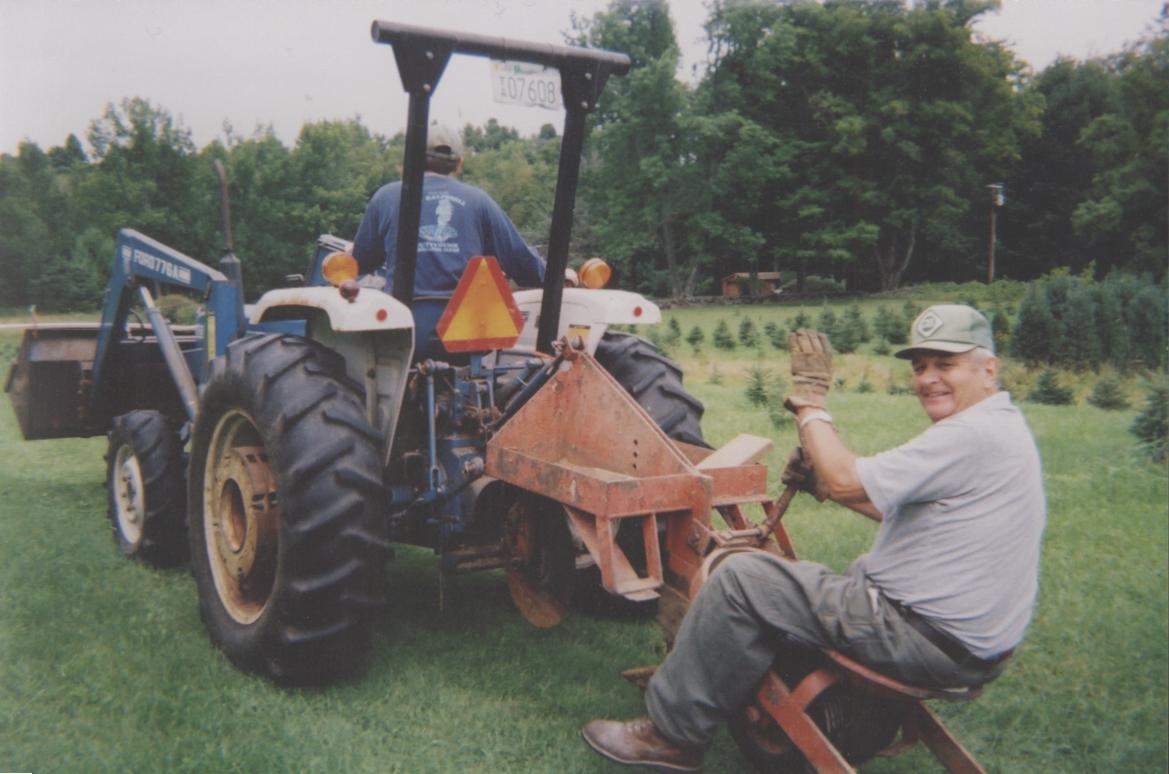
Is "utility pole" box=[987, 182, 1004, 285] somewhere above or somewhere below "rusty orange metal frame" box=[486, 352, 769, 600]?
above

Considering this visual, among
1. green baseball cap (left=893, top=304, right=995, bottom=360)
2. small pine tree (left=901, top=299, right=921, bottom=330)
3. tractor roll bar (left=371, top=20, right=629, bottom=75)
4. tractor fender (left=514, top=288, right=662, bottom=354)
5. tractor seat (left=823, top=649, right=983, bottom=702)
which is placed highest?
tractor roll bar (left=371, top=20, right=629, bottom=75)

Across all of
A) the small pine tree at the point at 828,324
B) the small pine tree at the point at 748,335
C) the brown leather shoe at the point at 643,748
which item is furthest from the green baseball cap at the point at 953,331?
the small pine tree at the point at 748,335

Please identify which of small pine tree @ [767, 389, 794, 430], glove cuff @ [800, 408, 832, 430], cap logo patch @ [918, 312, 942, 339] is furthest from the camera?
small pine tree @ [767, 389, 794, 430]

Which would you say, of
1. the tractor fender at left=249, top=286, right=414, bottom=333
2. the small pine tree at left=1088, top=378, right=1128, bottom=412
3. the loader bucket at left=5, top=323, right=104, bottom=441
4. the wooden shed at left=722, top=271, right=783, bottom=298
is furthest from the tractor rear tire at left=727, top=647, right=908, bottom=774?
the wooden shed at left=722, top=271, right=783, bottom=298

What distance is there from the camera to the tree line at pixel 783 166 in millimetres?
23281

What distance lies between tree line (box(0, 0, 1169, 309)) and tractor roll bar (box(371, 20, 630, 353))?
16.5 m

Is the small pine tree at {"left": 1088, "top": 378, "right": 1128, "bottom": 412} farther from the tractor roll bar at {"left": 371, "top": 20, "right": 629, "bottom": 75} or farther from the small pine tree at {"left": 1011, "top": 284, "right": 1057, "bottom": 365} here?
the tractor roll bar at {"left": 371, "top": 20, "right": 629, "bottom": 75}

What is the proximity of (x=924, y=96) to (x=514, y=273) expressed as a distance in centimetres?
2993

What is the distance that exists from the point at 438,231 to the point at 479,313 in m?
0.44

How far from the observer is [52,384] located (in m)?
5.82

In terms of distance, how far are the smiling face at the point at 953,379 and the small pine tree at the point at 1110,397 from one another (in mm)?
9221

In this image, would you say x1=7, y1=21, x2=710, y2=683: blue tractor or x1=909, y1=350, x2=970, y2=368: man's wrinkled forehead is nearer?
x1=909, y1=350, x2=970, y2=368: man's wrinkled forehead

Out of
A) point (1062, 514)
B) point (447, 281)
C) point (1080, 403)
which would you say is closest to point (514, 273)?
point (447, 281)

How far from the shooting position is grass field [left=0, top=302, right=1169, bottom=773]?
303cm
